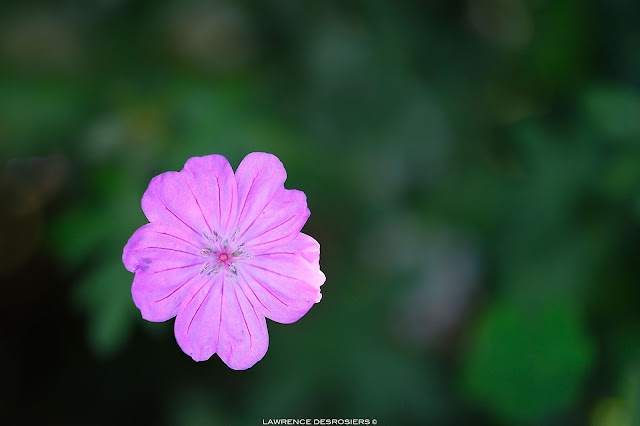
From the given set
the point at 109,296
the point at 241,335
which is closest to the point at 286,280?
the point at 241,335

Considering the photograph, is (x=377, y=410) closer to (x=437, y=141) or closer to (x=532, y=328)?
(x=532, y=328)

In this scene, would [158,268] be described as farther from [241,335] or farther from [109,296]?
[109,296]

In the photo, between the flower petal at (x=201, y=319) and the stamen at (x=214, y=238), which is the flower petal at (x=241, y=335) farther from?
the stamen at (x=214, y=238)

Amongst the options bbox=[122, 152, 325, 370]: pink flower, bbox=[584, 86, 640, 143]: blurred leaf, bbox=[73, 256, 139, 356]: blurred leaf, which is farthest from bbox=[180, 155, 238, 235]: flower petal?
bbox=[584, 86, 640, 143]: blurred leaf

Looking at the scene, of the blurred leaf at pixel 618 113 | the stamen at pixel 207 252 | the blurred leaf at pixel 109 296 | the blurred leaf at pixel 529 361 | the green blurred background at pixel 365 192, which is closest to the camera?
the stamen at pixel 207 252

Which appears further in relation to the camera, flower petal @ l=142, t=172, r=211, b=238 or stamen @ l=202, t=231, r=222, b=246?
stamen @ l=202, t=231, r=222, b=246

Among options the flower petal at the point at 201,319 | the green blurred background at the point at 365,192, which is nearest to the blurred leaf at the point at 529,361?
the green blurred background at the point at 365,192

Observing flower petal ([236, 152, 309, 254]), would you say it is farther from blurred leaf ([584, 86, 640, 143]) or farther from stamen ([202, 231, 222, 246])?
blurred leaf ([584, 86, 640, 143])
